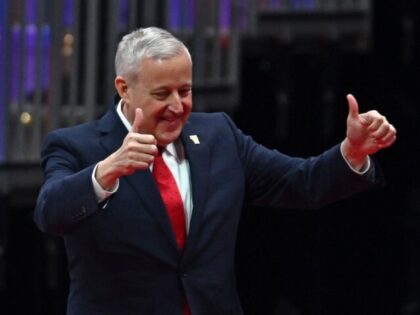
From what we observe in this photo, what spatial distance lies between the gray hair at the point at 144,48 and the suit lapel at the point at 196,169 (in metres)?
0.25

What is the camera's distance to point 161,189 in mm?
2930

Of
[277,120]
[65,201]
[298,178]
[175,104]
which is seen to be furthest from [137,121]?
[277,120]

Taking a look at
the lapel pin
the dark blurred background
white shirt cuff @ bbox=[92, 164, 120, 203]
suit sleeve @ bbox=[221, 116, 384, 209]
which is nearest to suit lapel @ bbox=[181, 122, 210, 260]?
the lapel pin

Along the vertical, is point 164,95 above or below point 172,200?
above

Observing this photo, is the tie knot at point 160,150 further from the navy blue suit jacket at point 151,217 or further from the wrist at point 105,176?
the wrist at point 105,176

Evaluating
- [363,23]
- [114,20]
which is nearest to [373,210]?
[363,23]

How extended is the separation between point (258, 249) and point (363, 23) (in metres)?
0.99

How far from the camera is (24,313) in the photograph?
4.86 m

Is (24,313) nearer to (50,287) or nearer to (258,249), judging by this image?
(50,287)

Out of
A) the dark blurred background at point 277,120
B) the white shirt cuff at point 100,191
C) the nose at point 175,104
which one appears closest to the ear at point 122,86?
the nose at point 175,104

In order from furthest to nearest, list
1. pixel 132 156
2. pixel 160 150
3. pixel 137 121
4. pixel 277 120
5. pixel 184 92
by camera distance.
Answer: pixel 277 120, pixel 160 150, pixel 184 92, pixel 137 121, pixel 132 156

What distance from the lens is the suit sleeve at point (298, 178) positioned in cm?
300

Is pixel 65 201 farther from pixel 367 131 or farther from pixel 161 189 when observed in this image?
pixel 367 131

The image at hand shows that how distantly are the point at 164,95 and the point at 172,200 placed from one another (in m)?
0.24
